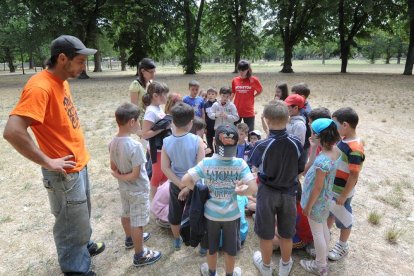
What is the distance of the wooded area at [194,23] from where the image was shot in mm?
22392

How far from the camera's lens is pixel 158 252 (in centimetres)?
313

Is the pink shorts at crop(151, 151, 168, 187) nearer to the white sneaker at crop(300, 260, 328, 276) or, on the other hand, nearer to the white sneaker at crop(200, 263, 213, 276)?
the white sneaker at crop(200, 263, 213, 276)

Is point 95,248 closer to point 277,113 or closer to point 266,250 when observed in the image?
point 266,250

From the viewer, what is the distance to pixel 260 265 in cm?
293

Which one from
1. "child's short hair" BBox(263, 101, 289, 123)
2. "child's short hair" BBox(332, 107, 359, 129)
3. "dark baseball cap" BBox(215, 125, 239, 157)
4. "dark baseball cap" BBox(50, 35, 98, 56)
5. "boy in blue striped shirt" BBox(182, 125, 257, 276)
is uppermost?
"dark baseball cap" BBox(50, 35, 98, 56)

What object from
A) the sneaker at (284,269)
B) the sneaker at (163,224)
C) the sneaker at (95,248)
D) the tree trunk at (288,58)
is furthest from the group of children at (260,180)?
the tree trunk at (288,58)

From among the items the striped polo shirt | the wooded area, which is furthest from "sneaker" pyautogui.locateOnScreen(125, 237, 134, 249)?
the wooded area

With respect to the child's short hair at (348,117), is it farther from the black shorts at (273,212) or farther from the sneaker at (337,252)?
the sneaker at (337,252)

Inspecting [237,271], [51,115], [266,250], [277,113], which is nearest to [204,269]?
[237,271]

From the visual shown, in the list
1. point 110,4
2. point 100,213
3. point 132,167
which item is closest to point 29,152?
point 132,167

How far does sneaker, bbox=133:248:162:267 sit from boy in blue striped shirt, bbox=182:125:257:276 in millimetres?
780

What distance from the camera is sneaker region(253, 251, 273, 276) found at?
2.82 metres

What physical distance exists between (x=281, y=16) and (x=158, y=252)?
96.0 feet

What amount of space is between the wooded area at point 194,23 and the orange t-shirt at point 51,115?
73.4 ft
